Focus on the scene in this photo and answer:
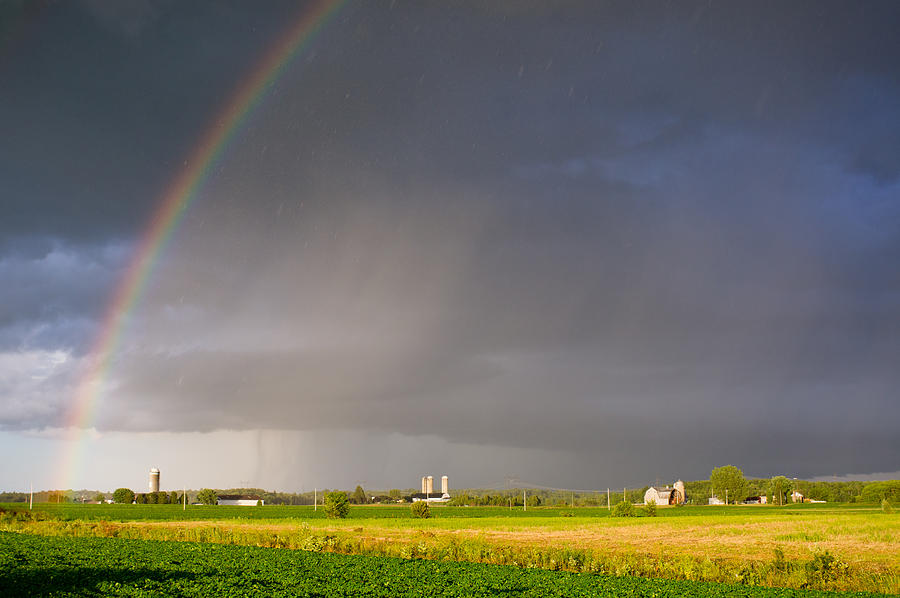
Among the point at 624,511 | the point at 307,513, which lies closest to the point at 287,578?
the point at 624,511

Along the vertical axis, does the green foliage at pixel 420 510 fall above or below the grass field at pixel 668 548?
below

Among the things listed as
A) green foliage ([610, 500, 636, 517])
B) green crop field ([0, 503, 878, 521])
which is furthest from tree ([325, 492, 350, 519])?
green foliage ([610, 500, 636, 517])

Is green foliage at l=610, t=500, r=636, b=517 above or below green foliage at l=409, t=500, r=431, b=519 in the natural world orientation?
below

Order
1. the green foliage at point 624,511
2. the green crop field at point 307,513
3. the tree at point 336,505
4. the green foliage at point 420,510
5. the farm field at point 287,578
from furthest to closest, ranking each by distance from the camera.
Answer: the green foliage at point 624,511
the green foliage at point 420,510
the green crop field at point 307,513
the tree at point 336,505
the farm field at point 287,578

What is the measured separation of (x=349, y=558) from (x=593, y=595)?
50.9 ft

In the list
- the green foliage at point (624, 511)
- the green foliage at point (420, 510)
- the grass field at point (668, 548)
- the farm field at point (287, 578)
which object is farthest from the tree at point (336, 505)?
the farm field at point (287, 578)

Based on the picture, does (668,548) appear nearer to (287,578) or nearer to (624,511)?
(287,578)

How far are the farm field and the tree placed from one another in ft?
230

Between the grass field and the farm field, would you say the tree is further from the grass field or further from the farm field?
the farm field

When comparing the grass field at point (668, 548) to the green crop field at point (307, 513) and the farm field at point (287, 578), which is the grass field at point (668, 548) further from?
the green crop field at point (307, 513)

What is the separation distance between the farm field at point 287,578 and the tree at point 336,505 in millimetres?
69958

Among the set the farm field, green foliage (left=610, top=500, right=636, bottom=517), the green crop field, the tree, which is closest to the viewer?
the farm field

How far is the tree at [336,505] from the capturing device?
105188 mm

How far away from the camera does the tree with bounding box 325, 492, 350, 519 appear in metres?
105
